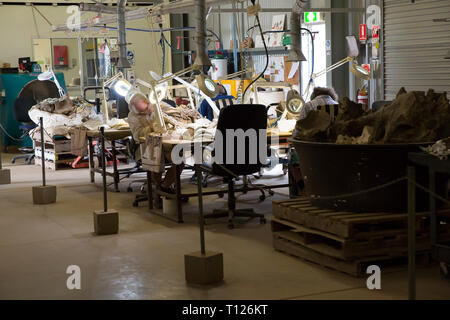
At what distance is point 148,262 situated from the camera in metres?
5.29

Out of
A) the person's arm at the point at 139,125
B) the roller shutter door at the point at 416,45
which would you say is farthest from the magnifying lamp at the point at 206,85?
the roller shutter door at the point at 416,45

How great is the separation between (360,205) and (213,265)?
1.14 m

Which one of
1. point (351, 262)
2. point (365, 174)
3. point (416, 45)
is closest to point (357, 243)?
point (351, 262)

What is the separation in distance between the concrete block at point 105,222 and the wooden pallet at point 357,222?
1985 mm

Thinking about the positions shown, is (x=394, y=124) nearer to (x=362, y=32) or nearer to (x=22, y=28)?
(x=362, y=32)

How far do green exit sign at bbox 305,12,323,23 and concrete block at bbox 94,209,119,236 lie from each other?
7291mm

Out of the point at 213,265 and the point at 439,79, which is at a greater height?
the point at 439,79

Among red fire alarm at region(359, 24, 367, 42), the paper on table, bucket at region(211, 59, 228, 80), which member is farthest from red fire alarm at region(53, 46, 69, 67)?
red fire alarm at region(359, 24, 367, 42)

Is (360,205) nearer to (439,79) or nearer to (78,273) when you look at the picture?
(78,273)

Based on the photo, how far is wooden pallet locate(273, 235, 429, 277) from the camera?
15.3 feet

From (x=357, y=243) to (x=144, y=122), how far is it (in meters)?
3.46

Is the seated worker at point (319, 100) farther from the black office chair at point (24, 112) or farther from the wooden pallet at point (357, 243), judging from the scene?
the black office chair at point (24, 112)
